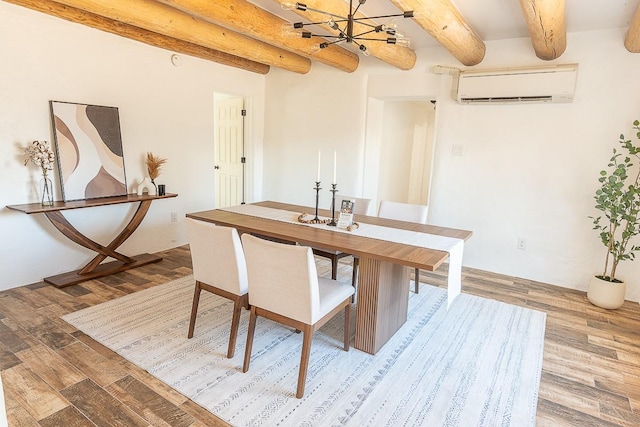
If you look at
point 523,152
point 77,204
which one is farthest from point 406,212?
point 77,204

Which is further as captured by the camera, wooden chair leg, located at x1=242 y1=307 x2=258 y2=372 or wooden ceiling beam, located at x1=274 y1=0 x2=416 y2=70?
wooden ceiling beam, located at x1=274 y1=0 x2=416 y2=70

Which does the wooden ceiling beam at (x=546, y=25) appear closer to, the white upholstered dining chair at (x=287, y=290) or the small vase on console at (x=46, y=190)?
the white upholstered dining chair at (x=287, y=290)

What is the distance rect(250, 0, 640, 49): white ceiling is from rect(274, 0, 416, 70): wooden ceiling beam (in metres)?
0.13

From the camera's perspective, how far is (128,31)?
370 centimetres

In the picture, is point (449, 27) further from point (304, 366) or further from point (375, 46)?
point (304, 366)

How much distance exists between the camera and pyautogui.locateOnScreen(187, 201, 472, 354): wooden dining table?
7.13ft

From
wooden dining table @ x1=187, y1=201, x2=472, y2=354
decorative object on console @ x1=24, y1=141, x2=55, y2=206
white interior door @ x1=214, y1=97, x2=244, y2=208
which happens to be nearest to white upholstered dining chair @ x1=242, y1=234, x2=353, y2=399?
wooden dining table @ x1=187, y1=201, x2=472, y2=354

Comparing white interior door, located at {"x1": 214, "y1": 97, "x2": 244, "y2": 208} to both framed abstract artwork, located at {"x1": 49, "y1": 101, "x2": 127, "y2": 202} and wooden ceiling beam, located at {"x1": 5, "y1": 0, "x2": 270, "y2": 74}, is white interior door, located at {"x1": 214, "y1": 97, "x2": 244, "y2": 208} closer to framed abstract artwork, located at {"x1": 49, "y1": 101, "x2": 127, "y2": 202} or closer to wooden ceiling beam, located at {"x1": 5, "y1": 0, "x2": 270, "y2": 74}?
wooden ceiling beam, located at {"x1": 5, "y1": 0, "x2": 270, "y2": 74}

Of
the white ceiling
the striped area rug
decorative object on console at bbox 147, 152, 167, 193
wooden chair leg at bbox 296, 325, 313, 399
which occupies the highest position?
the white ceiling

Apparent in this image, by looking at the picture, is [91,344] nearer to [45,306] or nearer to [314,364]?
[45,306]

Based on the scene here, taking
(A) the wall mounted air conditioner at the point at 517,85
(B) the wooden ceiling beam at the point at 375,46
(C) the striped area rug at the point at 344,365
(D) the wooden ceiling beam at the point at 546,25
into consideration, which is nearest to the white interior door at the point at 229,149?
(B) the wooden ceiling beam at the point at 375,46

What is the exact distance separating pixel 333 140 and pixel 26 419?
4162 mm

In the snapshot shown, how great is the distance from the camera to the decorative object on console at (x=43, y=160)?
10.3 feet

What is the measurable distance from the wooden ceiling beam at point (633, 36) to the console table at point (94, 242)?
4426mm
